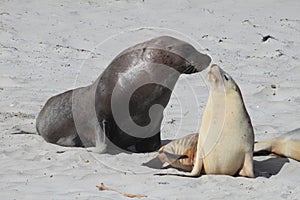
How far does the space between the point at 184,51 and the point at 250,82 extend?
284cm

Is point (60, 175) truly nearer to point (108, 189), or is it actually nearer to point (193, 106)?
point (108, 189)

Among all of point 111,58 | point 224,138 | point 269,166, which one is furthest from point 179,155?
point 111,58

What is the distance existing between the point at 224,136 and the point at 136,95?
1.04 metres

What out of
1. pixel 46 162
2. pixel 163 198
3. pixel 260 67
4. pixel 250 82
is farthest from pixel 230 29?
pixel 163 198

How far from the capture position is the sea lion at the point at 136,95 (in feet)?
18.7

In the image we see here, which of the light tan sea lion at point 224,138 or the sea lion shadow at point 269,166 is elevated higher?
the light tan sea lion at point 224,138

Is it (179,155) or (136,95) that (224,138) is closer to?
(179,155)

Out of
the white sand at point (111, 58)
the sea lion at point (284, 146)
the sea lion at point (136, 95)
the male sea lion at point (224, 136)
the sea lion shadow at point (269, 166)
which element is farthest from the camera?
the sea lion at point (136, 95)

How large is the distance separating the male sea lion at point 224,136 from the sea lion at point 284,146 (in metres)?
0.60

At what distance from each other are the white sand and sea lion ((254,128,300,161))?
6 centimetres

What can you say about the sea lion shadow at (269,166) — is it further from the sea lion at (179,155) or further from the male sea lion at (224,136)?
the sea lion at (179,155)

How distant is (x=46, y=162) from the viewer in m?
5.48

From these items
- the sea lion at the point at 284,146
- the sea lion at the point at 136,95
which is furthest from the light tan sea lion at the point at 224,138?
the sea lion at the point at 136,95

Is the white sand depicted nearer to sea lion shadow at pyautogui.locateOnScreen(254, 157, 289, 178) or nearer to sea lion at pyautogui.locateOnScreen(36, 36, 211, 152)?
sea lion shadow at pyautogui.locateOnScreen(254, 157, 289, 178)
